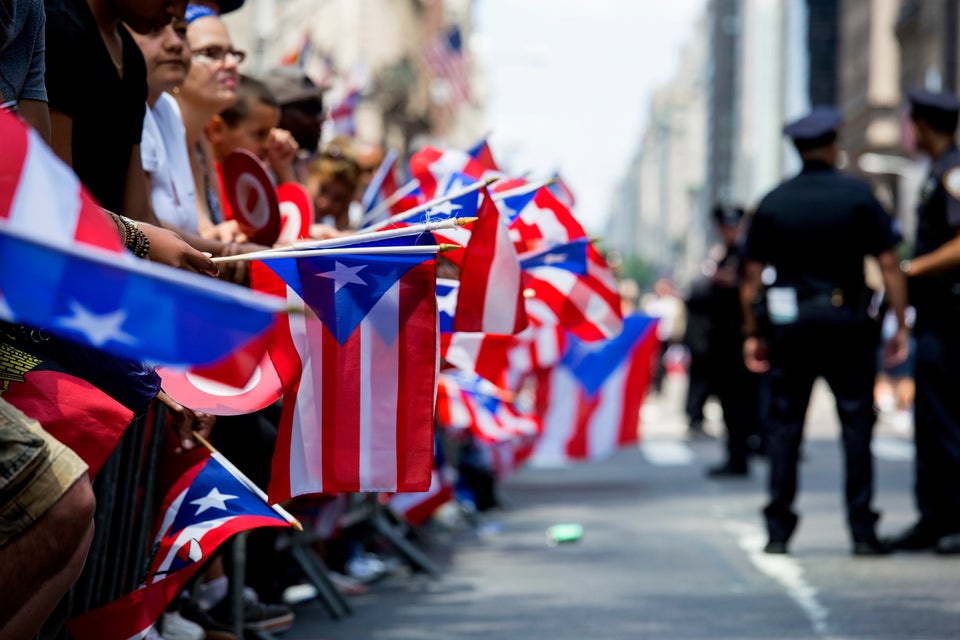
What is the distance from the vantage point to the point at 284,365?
4566mm

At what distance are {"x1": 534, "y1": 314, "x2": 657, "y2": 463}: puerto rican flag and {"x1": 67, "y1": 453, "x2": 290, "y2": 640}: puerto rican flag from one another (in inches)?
289

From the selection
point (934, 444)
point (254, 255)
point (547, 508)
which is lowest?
point (547, 508)

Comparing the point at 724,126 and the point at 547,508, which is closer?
the point at 547,508

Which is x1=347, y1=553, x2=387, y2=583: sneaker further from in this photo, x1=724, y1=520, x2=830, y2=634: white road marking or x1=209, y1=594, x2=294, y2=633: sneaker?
x1=209, y1=594, x2=294, y2=633: sneaker

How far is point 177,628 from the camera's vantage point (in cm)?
552

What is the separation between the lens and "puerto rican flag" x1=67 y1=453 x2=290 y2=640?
462 cm

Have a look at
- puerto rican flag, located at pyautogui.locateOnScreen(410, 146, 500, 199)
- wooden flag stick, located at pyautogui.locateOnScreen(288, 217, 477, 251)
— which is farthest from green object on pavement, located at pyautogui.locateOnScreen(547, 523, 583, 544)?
wooden flag stick, located at pyautogui.locateOnScreen(288, 217, 477, 251)

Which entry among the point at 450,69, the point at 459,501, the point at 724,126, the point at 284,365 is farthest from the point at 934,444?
the point at 724,126

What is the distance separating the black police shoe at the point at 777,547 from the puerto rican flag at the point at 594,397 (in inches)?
140

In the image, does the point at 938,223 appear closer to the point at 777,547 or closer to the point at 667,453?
the point at 777,547

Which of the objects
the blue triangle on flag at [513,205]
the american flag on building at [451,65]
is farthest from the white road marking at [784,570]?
the american flag on building at [451,65]

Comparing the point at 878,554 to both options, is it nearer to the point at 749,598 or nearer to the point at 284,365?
the point at 749,598

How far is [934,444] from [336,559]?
2.86 meters

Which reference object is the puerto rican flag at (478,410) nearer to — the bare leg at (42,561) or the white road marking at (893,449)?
the white road marking at (893,449)
